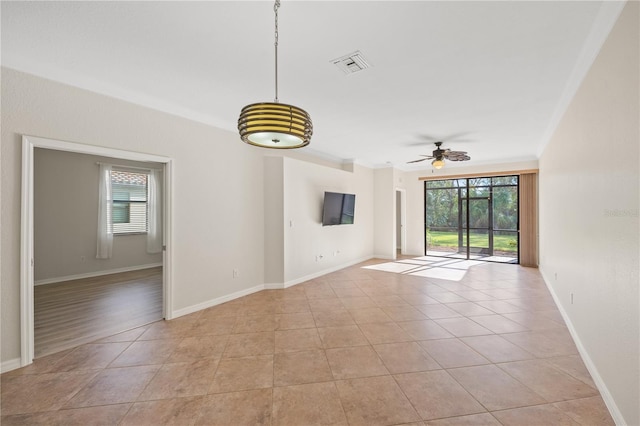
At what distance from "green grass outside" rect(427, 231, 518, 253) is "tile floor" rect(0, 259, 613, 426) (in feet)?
13.5

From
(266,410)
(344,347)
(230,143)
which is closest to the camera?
(266,410)

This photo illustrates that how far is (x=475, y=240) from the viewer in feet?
26.7

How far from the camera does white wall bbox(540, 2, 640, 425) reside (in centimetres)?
164

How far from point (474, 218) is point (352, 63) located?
7.08m

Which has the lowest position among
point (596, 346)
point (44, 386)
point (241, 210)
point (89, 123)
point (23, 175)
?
point (44, 386)

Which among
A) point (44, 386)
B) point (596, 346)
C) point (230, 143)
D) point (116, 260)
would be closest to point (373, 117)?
point (230, 143)

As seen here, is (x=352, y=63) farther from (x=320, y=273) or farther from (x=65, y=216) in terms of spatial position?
(x=65, y=216)

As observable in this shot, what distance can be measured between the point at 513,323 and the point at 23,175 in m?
5.65

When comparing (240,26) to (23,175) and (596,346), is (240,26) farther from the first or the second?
(596,346)

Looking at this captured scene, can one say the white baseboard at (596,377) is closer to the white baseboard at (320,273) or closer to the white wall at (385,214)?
the white baseboard at (320,273)

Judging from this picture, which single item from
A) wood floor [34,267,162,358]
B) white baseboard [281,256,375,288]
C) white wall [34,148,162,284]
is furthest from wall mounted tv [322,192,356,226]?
white wall [34,148,162,284]

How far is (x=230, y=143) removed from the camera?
4430 mm

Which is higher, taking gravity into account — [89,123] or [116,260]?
[89,123]

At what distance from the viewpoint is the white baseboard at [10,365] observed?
8.04 ft
